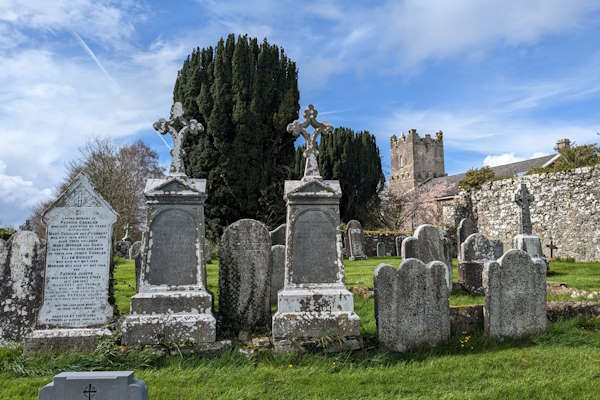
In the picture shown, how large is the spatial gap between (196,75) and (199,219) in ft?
62.0

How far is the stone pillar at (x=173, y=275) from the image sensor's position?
5117mm

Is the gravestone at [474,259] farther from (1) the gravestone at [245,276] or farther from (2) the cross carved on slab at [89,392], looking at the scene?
(2) the cross carved on slab at [89,392]

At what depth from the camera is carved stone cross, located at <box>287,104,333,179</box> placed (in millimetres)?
5957

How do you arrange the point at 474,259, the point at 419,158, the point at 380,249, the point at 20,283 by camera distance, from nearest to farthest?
1. the point at 20,283
2. the point at 474,259
3. the point at 380,249
4. the point at 419,158

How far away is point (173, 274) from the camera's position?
5.39 metres

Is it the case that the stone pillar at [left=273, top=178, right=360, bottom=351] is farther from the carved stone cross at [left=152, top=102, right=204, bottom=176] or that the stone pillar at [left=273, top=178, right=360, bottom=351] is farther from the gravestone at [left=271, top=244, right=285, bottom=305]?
the gravestone at [left=271, top=244, right=285, bottom=305]

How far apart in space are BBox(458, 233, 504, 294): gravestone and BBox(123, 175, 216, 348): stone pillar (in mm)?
5536

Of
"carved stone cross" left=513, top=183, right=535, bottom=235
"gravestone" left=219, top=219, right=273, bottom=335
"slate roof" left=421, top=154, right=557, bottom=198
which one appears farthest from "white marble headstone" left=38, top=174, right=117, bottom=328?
"slate roof" left=421, top=154, right=557, bottom=198

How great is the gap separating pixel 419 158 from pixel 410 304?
64571 millimetres

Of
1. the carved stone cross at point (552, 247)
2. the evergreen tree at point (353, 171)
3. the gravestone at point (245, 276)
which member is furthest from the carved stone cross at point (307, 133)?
the evergreen tree at point (353, 171)

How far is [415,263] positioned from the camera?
5273mm

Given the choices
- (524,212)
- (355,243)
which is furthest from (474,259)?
(355,243)

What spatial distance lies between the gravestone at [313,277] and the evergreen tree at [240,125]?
15.6 m

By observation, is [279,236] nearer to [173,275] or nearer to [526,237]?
[526,237]
